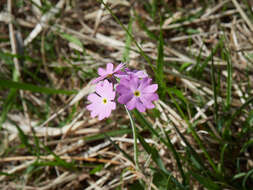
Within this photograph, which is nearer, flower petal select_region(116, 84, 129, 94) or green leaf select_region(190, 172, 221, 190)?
flower petal select_region(116, 84, 129, 94)

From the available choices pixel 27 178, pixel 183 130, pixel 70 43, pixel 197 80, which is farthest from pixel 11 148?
pixel 197 80

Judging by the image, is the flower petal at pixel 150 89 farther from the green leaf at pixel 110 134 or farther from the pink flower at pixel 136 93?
the green leaf at pixel 110 134

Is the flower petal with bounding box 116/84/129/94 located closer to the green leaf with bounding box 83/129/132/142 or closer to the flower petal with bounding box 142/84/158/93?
the flower petal with bounding box 142/84/158/93

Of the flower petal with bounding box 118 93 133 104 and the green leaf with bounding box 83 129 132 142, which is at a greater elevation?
the flower petal with bounding box 118 93 133 104

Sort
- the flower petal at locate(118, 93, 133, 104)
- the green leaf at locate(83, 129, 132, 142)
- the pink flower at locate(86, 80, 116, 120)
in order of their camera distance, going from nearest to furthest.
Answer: the flower petal at locate(118, 93, 133, 104) → the pink flower at locate(86, 80, 116, 120) → the green leaf at locate(83, 129, 132, 142)

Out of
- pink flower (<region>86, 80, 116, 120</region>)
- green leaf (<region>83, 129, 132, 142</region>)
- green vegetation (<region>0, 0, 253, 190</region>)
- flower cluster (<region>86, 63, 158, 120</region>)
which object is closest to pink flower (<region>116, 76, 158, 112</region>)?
flower cluster (<region>86, 63, 158, 120</region>)

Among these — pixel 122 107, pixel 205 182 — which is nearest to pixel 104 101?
pixel 122 107

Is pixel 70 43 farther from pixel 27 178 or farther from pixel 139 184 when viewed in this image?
pixel 139 184
